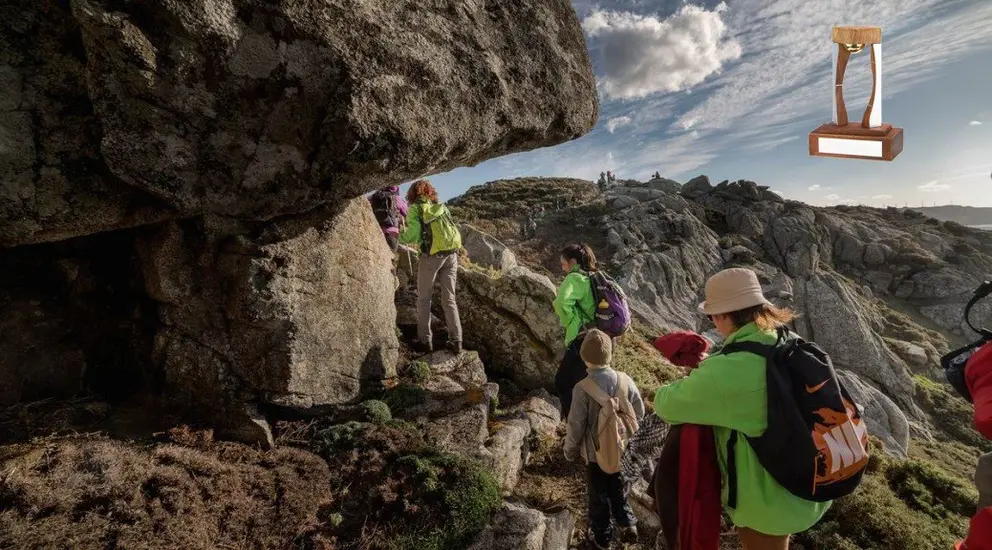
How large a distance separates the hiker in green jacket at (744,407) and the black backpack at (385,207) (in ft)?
24.7

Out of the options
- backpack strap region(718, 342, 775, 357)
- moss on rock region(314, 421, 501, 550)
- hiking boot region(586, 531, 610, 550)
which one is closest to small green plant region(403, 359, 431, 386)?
moss on rock region(314, 421, 501, 550)

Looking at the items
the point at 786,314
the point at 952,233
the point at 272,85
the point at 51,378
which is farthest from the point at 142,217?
the point at 952,233

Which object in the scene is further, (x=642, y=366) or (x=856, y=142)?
(x=642, y=366)

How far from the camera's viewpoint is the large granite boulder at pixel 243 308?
5469 mm

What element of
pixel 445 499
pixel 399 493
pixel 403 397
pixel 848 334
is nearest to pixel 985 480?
pixel 445 499

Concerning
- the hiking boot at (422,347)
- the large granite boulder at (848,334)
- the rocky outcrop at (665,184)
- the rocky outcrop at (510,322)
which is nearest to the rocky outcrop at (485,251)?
the rocky outcrop at (510,322)

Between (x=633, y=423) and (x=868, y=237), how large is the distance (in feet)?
318

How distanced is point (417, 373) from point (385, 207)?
397 centimetres

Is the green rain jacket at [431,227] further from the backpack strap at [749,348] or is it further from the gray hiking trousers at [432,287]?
the backpack strap at [749,348]

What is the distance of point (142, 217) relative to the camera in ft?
16.0

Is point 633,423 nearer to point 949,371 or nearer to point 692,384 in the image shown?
point 692,384

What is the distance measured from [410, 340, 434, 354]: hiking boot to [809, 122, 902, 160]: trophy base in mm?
6776

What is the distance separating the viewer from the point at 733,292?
3465 millimetres

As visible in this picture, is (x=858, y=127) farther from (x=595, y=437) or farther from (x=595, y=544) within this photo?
(x=595, y=544)
